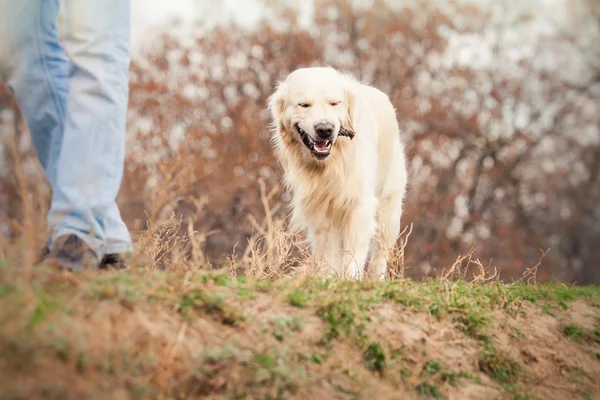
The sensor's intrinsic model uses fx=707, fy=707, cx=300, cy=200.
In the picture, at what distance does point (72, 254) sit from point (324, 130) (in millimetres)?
2519

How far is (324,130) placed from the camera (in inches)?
188

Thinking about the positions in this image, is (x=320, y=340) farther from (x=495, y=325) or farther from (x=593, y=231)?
(x=593, y=231)

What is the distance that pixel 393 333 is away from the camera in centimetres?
286

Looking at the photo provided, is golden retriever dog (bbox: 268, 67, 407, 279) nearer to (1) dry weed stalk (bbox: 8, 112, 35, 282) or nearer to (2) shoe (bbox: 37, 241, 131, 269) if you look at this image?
(2) shoe (bbox: 37, 241, 131, 269)

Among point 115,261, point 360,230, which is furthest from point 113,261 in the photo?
point 360,230

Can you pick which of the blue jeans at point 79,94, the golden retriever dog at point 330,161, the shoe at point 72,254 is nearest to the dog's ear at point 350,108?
the golden retriever dog at point 330,161

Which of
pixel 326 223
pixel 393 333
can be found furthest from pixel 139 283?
pixel 326 223

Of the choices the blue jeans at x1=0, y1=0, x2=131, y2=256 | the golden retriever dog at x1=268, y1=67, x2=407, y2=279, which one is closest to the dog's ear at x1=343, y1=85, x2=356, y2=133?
the golden retriever dog at x1=268, y1=67, x2=407, y2=279

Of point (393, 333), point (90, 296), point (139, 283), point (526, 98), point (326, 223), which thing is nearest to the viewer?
point (90, 296)

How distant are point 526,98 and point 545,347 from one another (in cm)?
1187

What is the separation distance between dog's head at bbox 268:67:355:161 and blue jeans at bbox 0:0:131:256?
6.75 ft

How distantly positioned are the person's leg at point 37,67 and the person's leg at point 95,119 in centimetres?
20

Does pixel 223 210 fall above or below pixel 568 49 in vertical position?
below

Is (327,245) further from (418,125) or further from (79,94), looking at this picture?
(418,125)
